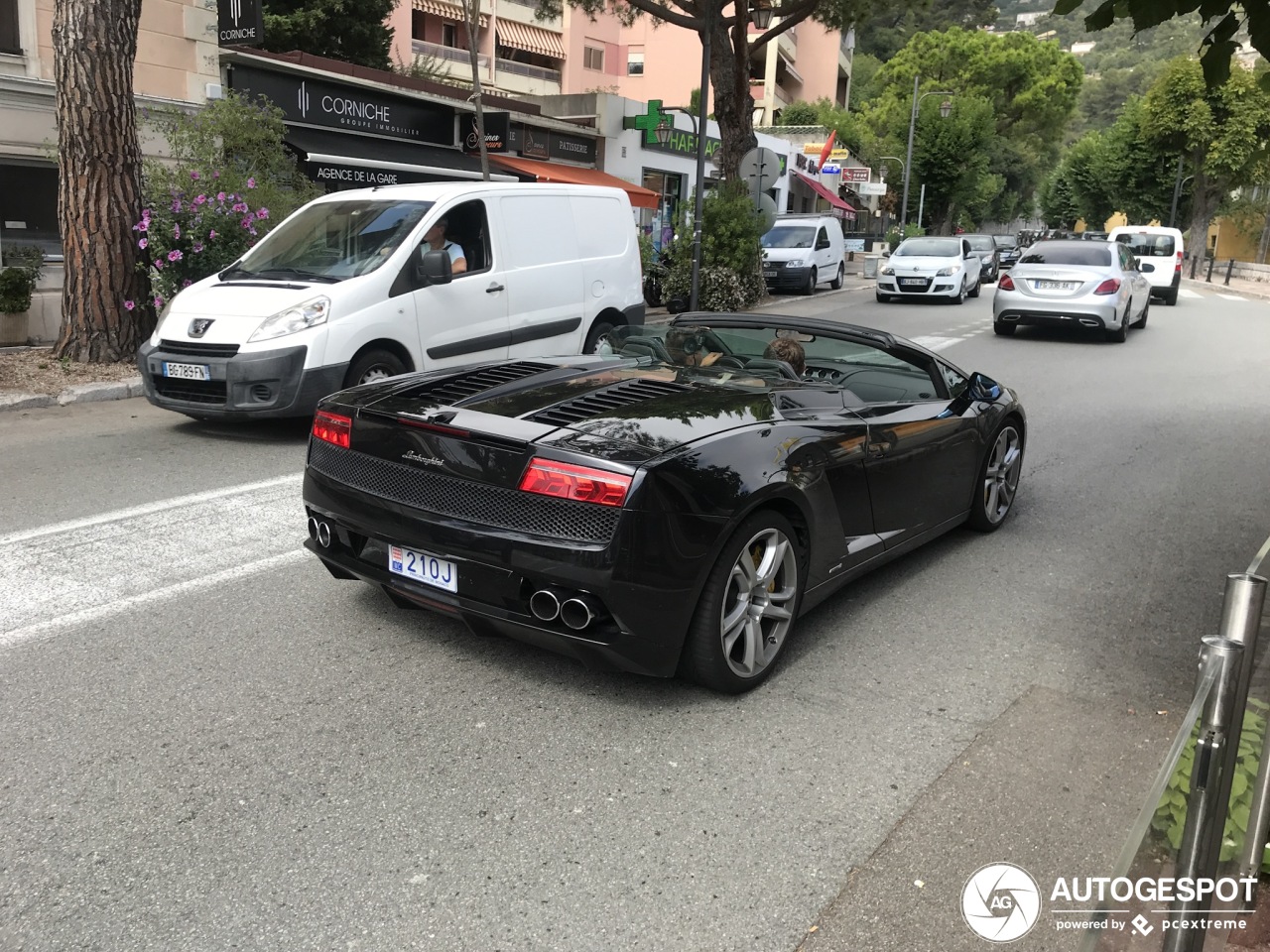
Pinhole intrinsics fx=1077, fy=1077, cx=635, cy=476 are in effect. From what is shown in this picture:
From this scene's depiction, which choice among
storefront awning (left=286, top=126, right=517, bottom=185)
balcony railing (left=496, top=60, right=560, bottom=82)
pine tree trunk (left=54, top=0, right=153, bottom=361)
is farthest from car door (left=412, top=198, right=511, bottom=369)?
balcony railing (left=496, top=60, right=560, bottom=82)

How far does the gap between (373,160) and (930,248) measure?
1240cm

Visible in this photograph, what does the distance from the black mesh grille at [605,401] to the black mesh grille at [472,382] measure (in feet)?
1.36

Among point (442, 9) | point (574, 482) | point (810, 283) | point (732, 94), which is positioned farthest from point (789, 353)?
point (442, 9)

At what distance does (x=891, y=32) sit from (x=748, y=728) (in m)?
99.3

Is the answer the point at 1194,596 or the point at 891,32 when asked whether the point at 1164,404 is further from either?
the point at 891,32

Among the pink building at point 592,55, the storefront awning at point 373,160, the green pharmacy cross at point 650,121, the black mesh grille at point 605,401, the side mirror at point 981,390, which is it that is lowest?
the side mirror at point 981,390

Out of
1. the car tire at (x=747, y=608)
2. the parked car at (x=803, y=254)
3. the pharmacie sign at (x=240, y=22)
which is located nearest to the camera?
the car tire at (x=747, y=608)

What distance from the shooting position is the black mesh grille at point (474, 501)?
3422 millimetres

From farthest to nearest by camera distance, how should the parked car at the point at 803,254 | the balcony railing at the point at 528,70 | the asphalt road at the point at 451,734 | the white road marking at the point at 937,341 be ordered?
the balcony railing at the point at 528,70, the parked car at the point at 803,254, the white road marking at the point at 937,341, the asphalt road at the point at 451,734

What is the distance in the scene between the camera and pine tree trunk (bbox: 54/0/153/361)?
396 inches

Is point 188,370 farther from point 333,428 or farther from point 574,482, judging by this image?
point 574,482

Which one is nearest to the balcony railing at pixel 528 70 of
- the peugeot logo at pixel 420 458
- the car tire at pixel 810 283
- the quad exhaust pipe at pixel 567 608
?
the car tire at pixel 810 283

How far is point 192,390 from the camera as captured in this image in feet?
26.0

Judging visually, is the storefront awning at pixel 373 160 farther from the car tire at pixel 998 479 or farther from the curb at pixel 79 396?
the car tire at pixel 998 479
